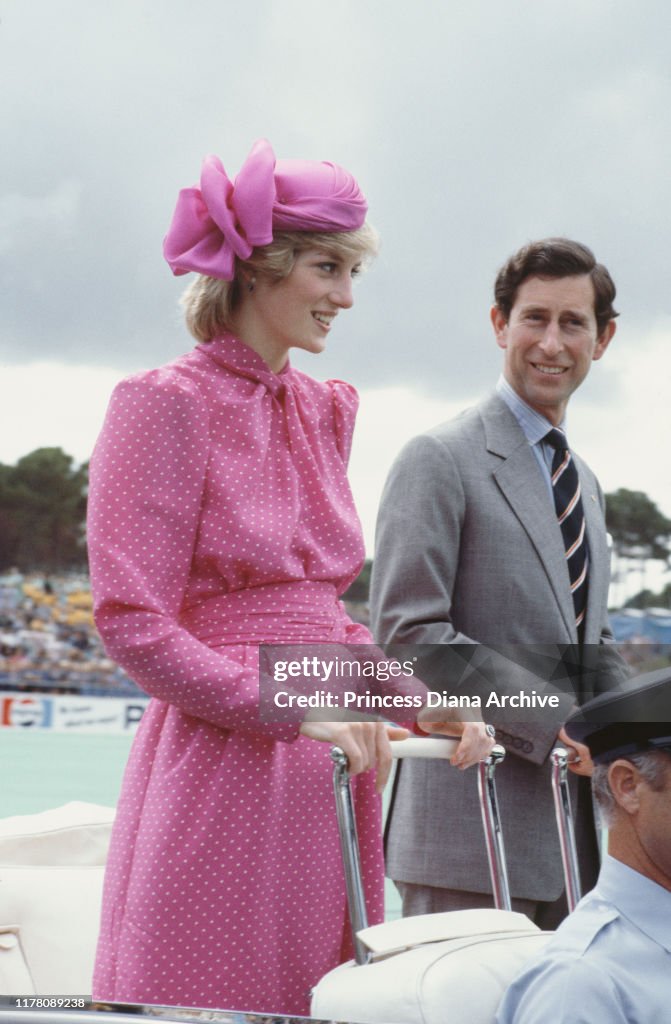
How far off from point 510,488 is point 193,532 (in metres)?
0.57

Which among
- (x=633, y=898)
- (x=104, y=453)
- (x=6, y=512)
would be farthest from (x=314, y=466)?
(x=6, y=512)

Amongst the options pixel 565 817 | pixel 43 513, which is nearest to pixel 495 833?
pixel 565 817

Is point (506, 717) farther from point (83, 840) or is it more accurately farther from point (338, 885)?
point (83, 840)

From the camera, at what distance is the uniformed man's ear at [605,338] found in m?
1.84

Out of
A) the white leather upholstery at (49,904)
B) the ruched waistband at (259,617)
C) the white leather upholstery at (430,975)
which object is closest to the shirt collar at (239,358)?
the ruched waistband at (259,617)

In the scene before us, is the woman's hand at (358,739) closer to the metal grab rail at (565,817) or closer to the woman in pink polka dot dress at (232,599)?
the woman in pink polka dot dress at (232,599)

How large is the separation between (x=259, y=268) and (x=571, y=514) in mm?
615

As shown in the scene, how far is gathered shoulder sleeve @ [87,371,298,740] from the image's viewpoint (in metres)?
1.18

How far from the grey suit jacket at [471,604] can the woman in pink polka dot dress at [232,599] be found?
0.84 feet

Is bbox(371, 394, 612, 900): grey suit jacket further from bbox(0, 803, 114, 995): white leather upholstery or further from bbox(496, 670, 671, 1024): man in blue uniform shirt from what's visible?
bbox(496, 670, 671, 1024): man in blue uniform shirt

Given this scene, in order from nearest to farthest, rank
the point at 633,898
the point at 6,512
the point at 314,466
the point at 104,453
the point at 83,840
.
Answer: the point at 633,898 → the point at 104,453 → the point at 314,466 → the point at 83,840 → the point at 6,512

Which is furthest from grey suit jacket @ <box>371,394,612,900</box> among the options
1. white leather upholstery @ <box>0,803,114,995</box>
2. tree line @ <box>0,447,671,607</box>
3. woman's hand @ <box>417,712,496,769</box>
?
tree line @ <box>0,447,671,607</box>

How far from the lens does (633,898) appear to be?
101 cm

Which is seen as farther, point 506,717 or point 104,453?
point 506,717
